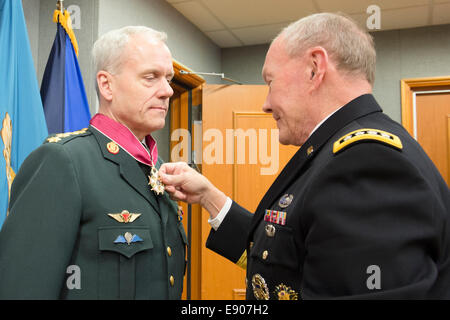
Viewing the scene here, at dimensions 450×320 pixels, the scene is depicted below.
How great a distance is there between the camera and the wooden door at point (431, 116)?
344cm

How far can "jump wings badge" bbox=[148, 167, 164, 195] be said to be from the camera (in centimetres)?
118

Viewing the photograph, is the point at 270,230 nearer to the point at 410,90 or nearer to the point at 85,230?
the point at 85,230

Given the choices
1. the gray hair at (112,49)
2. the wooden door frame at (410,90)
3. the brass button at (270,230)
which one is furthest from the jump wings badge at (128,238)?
the wooden door frame at (410,90)

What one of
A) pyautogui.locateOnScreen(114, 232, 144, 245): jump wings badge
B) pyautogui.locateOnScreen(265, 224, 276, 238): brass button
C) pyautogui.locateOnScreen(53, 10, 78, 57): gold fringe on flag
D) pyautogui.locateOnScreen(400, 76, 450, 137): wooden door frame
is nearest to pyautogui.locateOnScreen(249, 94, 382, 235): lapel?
pyautogui.locateOnScreen(265, 224, 276, 238): brass button

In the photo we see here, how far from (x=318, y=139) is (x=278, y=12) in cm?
248

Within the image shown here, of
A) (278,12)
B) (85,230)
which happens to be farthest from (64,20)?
(278,12)

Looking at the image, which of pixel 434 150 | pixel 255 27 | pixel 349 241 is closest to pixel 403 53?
pixel 434 150

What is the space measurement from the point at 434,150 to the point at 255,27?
6.12 feet

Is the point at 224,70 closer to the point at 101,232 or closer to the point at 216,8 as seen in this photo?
the point at 216,8

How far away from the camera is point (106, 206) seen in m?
1.05

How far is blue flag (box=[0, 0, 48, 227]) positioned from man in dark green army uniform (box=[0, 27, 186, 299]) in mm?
557

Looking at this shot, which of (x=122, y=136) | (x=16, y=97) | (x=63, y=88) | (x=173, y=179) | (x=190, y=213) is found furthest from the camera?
(x=190, y=213)

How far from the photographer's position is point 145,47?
3.93 feet

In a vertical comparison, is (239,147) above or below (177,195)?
above
